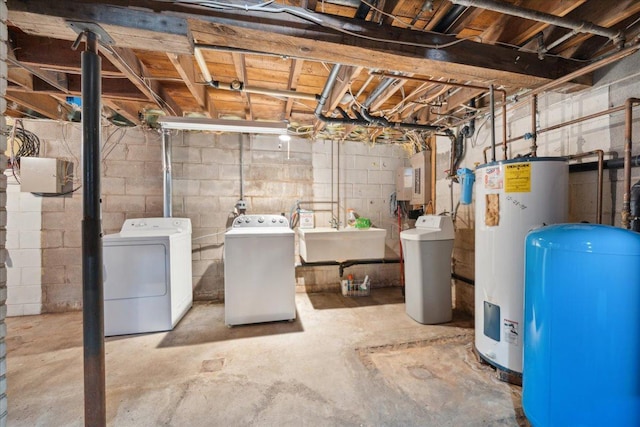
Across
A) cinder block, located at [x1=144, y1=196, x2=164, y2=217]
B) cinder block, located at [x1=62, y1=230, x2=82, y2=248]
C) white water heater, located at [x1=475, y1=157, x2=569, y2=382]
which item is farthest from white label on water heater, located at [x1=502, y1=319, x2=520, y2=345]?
cinder block, located at [x1=62, y1=230, x2=82, y2=248]

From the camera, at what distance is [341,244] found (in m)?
3.16

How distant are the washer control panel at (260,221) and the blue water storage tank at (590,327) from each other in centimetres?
262

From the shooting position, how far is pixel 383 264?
12.6 feet

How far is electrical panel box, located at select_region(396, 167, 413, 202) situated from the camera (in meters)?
3.57

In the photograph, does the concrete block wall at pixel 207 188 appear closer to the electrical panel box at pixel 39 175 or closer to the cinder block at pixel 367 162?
the cinder block at pixel 367 162

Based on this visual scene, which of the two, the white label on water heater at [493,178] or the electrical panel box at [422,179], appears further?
the electrical panel box at [422,179]

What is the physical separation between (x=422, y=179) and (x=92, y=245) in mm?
3305

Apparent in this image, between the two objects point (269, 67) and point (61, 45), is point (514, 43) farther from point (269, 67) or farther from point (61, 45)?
point (61, 45)

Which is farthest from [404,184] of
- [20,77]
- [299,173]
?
[20,77]

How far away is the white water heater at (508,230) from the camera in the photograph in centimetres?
165

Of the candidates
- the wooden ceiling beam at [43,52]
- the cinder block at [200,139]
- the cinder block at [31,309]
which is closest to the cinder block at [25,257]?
the cinder block at [31,309]

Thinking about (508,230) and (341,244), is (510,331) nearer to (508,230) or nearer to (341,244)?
(508,230)

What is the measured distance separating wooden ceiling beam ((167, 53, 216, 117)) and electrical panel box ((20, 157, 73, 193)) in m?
1.81

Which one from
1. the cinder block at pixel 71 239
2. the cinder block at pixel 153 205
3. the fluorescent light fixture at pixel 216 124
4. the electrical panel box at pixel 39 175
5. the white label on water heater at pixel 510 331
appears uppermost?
the fluorescent light fixture at pixel 216 124
